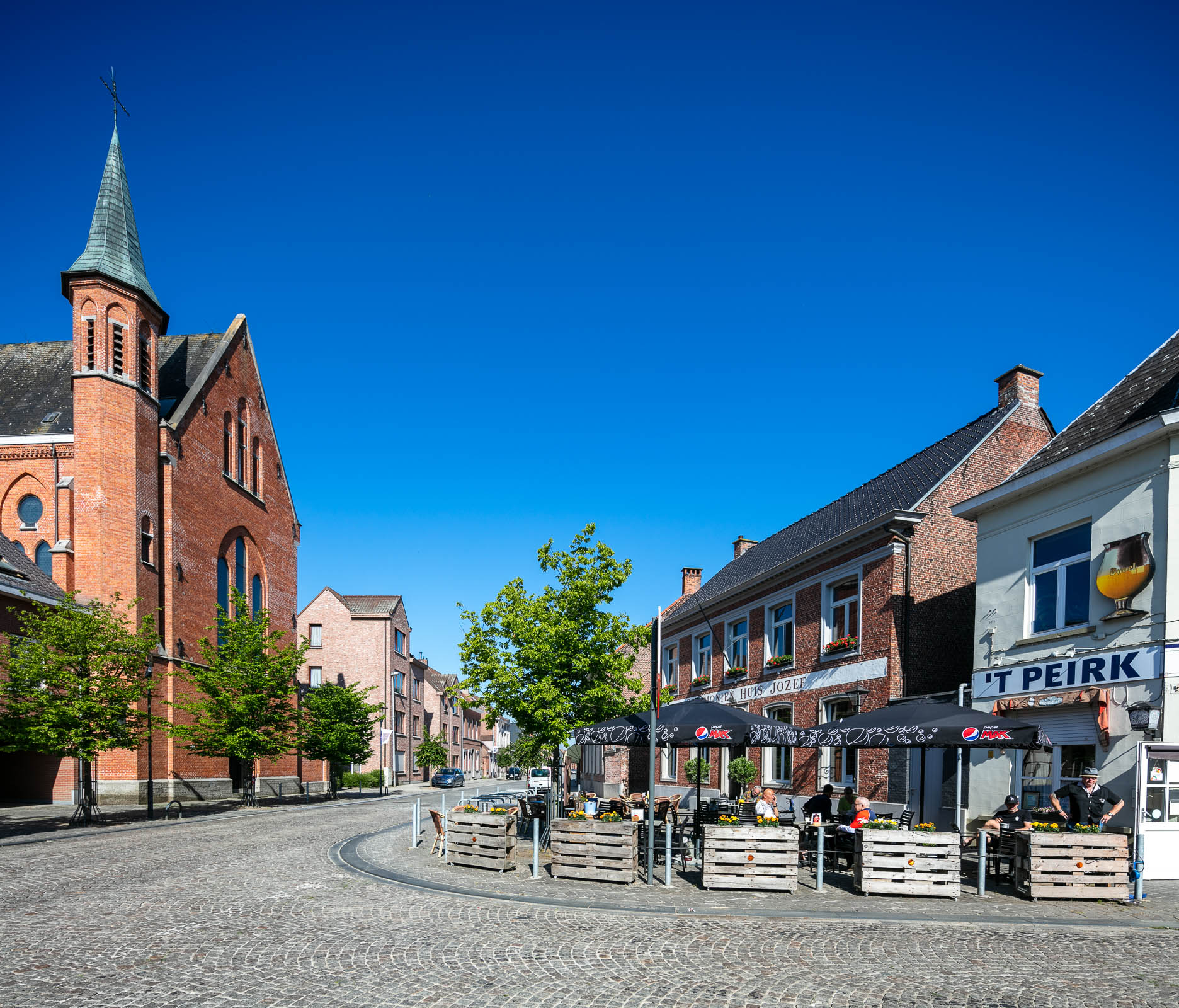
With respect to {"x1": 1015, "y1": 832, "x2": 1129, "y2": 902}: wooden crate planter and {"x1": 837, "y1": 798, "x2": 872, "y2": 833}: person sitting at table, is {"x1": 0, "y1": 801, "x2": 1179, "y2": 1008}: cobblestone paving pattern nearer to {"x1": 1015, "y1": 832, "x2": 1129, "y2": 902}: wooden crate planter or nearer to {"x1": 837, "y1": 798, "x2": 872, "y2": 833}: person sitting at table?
{"x1": 1015, "y1": 832, "x2": 1129, "y2": 902}: wooden crate planter

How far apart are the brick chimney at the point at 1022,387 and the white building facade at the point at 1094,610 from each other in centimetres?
514

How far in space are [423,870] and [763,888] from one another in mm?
5025

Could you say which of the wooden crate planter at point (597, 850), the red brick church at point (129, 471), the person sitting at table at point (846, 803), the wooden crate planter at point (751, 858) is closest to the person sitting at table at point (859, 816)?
the wooden crate planter at point (751, 858)

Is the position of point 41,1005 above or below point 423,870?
above

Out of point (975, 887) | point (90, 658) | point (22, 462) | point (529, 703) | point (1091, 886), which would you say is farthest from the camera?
point (22, 462)

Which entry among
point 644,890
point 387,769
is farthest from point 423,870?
point 387,769

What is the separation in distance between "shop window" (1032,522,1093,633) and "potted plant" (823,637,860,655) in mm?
5442

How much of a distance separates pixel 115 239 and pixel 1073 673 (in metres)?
32.0

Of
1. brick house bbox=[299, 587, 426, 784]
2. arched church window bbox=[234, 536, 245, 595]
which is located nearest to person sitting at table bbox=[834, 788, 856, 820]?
arched church window bbox=[234, 536, 245, 595]

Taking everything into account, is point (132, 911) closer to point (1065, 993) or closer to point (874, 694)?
point (1065, 993)

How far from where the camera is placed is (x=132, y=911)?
9.51 m

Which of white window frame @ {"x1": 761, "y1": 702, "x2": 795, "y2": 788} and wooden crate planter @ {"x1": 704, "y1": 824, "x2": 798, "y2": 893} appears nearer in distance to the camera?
wooden crate planter @ {"x1": 704, "y1": 824, "x2": 798, "y2": 893}

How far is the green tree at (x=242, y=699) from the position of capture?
87.9 ft

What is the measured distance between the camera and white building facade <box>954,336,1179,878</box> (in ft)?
41.2
